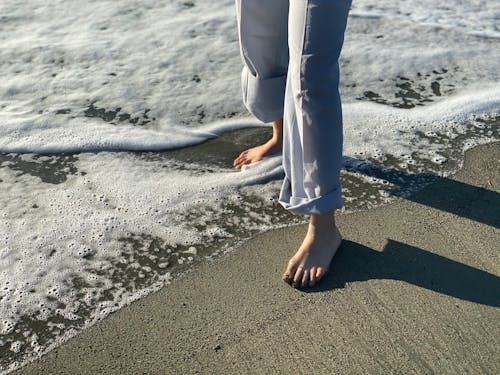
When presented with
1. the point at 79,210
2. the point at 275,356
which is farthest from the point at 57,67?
the point at 275,356

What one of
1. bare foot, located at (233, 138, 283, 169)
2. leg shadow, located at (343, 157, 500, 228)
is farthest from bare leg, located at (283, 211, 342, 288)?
bare foot, located at (233, 138, 283, 169)

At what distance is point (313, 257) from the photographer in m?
2.09

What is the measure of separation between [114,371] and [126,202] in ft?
2.74

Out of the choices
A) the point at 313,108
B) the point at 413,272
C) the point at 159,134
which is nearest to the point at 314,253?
the point at 413,272

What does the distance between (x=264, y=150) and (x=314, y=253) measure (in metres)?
0.68

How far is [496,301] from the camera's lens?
1.95 m

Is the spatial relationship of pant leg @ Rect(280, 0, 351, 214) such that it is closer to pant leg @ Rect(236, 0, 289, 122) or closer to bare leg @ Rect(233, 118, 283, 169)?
pant leg @ Rect(236, 0, 289, 122)

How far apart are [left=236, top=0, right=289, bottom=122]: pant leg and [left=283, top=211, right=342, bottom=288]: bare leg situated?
549mm

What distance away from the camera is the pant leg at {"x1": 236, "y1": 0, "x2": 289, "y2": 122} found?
7.01 feet

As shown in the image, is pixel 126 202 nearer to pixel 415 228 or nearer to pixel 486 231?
pixel 415 228

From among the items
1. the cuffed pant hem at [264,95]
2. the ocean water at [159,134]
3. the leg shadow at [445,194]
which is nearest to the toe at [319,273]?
the ocean water at [159,134]

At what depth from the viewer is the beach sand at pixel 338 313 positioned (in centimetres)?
179

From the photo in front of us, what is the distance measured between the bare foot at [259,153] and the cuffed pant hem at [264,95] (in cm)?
19

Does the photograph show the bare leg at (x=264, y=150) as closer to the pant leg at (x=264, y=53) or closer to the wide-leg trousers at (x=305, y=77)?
the pant leg at (x=264, y=53)
